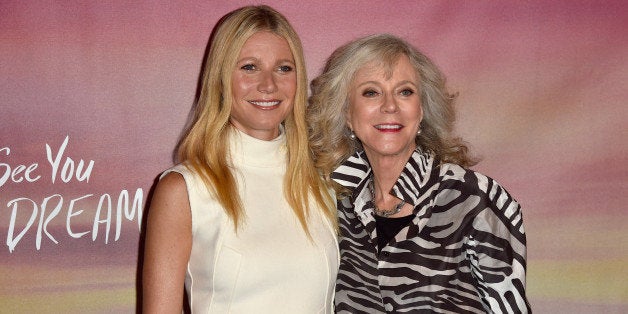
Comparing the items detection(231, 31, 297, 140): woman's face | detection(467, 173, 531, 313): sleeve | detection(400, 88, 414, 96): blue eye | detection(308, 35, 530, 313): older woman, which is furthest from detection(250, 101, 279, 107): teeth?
detection(467, 173, 531, 313): sleeve

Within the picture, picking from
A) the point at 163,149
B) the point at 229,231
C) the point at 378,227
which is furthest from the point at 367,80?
the point at 163,149

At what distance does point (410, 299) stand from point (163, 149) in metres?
1.14

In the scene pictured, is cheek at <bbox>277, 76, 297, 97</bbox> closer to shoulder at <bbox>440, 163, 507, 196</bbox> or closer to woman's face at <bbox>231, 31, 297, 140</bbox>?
woman's face at <bbox>231, 31, 297, 140</bbox>

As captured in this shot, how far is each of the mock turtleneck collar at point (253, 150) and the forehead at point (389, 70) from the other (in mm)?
359

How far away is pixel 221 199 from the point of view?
93.9 inches

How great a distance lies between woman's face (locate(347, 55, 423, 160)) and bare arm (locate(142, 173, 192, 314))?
2.12 feet

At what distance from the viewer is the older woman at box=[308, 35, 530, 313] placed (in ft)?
7.75

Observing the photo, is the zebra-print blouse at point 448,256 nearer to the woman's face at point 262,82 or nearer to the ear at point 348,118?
the ear at point 348,118

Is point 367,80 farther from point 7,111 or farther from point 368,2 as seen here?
point 7,111

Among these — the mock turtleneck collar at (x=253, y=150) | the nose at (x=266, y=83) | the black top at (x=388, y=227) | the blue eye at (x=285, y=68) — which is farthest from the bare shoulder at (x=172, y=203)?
the black top at (x=388, y=227)

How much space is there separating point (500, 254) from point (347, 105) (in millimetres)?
732

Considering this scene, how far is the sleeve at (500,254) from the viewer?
7.68 feet

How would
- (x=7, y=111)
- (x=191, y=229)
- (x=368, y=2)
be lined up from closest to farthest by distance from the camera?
(x=191, y=229) < (x=7, y=111) < (x=368, y=2)

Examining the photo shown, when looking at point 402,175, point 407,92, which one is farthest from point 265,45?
point 402,175
